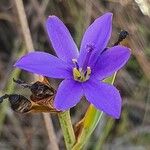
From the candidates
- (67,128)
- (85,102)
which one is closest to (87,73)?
(67,128)

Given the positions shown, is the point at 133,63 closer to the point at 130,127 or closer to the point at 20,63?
the point at 130,127

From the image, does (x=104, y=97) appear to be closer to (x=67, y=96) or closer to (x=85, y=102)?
(x=67, y=96)

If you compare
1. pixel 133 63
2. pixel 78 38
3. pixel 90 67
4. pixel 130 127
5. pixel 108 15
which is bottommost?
pixel 130 127

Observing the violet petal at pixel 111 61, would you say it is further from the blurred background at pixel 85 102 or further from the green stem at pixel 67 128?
the blurred background at pixel 85 102

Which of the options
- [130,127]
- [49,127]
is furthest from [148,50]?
[49,127]

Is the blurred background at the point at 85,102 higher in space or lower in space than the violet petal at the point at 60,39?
lower

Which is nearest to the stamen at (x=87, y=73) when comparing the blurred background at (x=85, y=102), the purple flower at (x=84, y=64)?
the purple flower at (x=84, y=64)
